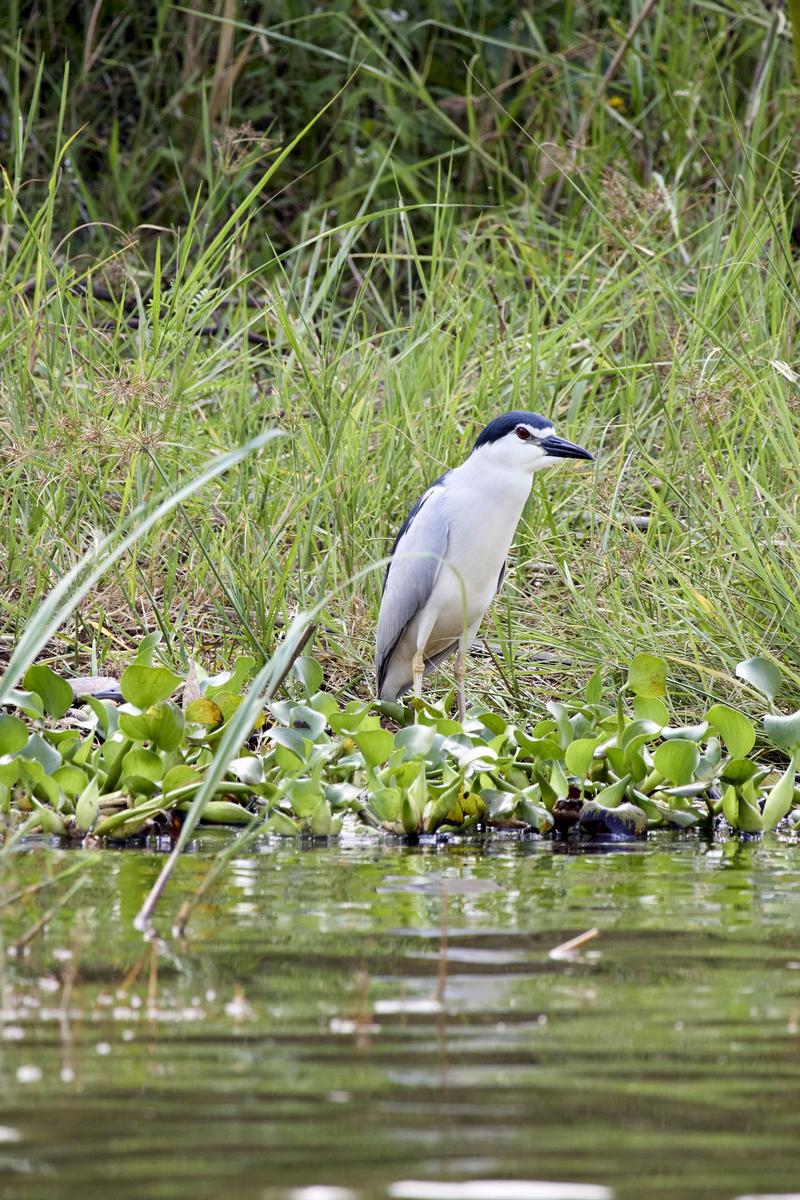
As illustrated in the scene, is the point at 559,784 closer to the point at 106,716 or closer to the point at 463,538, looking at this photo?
the point at 106,716

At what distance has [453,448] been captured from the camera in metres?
6.15

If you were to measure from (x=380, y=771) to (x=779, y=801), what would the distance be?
943 mm

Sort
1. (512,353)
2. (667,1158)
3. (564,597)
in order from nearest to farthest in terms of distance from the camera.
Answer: (667,1158) < (564,597) < (512,353)

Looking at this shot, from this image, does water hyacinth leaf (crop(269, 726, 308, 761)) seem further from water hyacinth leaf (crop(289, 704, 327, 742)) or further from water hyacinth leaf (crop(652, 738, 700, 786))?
water hyacinth leaf (crop(652, 738, 700, 786))

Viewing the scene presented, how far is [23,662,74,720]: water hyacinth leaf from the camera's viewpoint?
445cm

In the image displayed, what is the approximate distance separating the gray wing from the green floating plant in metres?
0.90

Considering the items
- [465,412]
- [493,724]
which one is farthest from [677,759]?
[465,412]

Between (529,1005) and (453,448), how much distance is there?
3.98 metres

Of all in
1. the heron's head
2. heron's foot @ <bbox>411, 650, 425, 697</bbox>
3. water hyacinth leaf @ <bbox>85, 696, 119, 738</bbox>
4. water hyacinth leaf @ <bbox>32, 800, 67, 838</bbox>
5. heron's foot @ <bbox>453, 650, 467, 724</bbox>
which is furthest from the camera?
heron's foot @ <bbox>411, 650, 425, 697</bbox>

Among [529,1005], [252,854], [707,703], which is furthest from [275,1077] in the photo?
[707,703]

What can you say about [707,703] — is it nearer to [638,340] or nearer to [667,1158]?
[638,340]

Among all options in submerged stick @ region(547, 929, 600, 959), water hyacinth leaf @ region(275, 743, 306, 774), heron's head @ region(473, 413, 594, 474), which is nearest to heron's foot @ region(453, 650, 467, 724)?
heron's head @ region(473, 413, 594, 474)

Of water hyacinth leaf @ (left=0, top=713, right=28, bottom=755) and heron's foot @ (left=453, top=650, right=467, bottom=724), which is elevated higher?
water hyacinth leaf @ (left=0, top=713, right=28, bottom=755)

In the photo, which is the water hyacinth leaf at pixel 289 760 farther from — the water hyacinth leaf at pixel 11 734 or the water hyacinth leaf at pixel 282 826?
the water hyacinth leaf at pixel 11 734
